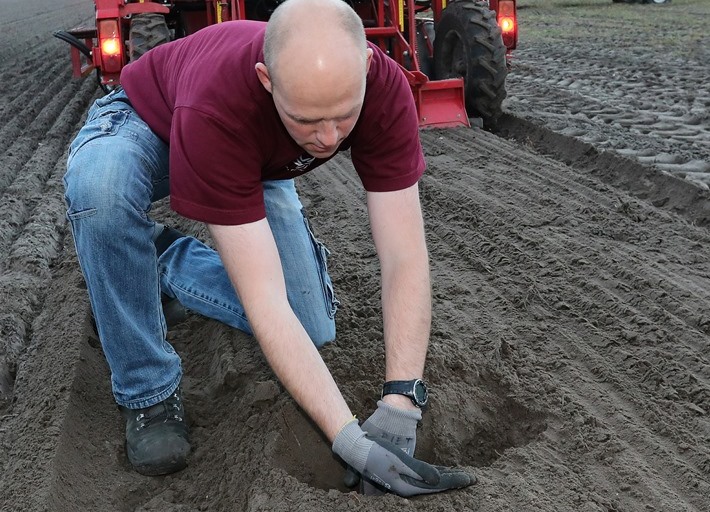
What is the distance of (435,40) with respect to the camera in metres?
7.43

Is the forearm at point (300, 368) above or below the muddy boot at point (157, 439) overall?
above

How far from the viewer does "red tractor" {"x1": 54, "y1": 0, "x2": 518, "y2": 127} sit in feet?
21.2

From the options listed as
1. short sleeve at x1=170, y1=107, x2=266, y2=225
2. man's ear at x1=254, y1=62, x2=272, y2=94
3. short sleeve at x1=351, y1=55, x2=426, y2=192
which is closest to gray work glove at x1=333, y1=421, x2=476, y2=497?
short sleeve at x1=170, y1=107, x2=266, y2=225

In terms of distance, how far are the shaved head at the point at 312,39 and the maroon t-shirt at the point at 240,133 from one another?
0.82 ft

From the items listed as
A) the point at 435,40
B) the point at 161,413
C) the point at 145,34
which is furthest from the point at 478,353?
the point at 435,40

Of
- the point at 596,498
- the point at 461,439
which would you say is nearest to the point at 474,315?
the point at 461,439

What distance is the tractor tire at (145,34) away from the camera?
6.24m

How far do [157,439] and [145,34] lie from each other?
14.4 feet

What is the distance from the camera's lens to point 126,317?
103 inches

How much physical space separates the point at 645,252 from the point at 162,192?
2382 millimetres

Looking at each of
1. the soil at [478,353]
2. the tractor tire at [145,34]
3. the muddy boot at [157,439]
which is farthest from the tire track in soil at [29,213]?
the tractor tire at [145,34]

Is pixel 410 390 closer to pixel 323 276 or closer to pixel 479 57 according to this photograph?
pixel 323 276

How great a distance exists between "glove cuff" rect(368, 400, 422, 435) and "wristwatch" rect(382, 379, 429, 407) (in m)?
0.04

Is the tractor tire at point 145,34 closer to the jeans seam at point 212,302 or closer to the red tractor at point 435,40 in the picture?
the red tractor at point 435,40
